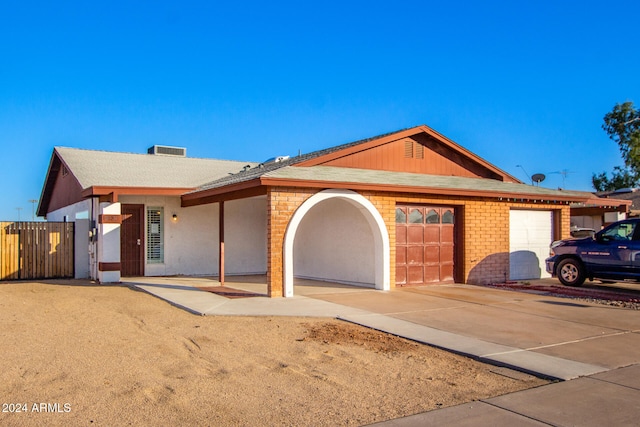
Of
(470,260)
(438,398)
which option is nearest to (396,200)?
(470,260)

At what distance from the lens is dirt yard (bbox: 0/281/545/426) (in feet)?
16.5

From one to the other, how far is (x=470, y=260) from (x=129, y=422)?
12.6 m

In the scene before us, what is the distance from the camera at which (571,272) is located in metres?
14.8

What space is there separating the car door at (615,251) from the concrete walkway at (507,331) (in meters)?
2.10

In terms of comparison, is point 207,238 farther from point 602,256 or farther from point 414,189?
point 602,256

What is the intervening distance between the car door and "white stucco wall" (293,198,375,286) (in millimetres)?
5744

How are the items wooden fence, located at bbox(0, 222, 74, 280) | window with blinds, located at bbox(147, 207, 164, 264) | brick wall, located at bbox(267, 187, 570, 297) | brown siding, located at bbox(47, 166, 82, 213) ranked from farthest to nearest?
brown siding, located at bbox(47, 166, 82, 213) → window with blinds, located at bbox(147, 207, 164, 264) → wooden fence, located at bbox(0, 222, 74, 280) → brick wall, located at bbox(267, 187, 570, 297)

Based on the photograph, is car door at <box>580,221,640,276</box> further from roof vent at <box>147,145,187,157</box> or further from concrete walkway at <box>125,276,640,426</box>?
roof vent at <box>147,145,187,157</box>

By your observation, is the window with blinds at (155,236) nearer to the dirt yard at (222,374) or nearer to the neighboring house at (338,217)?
the neighboring house at (338,217)

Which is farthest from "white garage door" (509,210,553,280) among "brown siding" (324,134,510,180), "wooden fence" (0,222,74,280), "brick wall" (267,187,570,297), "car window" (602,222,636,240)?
"wooden fence" (0,222,74,280)

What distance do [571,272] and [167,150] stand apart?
1693 cm

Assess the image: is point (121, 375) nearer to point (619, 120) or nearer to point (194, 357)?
point (194, 357)

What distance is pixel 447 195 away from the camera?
1525 centimetres

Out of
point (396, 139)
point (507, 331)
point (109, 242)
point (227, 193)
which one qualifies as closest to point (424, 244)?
point (396, 139)
